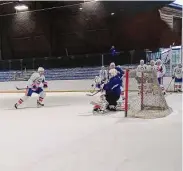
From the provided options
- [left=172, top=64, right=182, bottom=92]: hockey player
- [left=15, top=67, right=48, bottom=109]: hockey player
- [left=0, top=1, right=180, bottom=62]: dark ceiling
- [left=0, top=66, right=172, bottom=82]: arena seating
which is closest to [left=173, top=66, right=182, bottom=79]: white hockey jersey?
[left=172, top=64, right=182, bottom=92]: hockey player

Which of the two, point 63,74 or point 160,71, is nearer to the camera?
point 160,71

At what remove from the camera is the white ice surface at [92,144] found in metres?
2.12

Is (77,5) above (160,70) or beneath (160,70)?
above

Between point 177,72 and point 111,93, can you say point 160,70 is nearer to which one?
point 177,72

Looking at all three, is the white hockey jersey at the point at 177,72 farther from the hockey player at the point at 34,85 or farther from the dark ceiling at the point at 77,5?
the hockey player at the point at 34,85

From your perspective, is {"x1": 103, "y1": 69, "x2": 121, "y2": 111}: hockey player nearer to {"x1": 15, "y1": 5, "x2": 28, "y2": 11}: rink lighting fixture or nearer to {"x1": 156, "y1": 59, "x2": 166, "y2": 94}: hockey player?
{"x1": 156, "y1": 59, "x2": 166, "y2": 94}: hockey player

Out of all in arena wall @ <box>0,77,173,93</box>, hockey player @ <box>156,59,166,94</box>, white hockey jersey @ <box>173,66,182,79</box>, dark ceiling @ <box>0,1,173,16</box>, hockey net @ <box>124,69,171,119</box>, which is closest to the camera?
hockey net @ <box>124,69,171,119</box>

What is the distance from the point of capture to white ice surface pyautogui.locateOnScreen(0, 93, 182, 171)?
2.12 m

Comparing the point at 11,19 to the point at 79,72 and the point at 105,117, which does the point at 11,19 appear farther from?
the point at 105,117

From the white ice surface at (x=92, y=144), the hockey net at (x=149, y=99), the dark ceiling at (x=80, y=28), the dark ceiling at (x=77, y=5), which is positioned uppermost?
the dark ceiling at (x=77, y=5)

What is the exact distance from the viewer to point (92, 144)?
2.69 meters

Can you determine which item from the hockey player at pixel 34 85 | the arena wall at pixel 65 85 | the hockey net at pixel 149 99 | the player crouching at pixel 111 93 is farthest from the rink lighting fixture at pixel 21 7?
the hockey net at pixel 149 99

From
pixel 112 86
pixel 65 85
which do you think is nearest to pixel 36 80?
pixel 112 86

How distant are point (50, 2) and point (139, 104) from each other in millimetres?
9262
